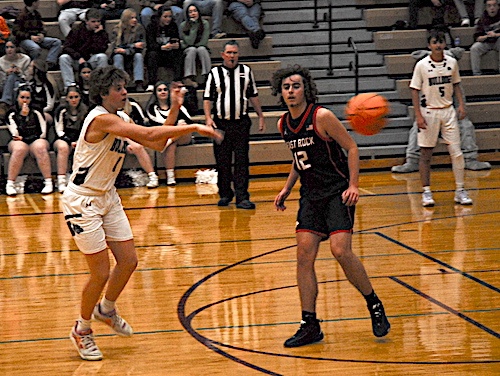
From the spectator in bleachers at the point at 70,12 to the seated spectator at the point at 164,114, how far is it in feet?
7.89

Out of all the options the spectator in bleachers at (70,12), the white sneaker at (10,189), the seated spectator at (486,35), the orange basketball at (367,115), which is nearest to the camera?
the orange basketball at (367,115)

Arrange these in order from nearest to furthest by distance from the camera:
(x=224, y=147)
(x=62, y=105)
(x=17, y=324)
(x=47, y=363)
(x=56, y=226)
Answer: (x=47, y=363) < (x=17, y=324) < (x=56, y=226) < (x=224, y=147) < (x=62, y=105)

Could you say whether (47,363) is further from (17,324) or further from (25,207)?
(25,207)

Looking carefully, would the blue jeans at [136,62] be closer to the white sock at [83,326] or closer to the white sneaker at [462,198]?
the white sneaker at [462,198]

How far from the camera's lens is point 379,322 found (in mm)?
5746

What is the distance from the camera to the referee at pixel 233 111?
10.9 meters

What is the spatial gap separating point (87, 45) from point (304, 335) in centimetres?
930

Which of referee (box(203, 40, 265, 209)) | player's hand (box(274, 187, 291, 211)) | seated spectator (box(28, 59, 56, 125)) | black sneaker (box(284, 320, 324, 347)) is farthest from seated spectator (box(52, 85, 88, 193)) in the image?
black sneaker (box(284, 320, 324, 347))

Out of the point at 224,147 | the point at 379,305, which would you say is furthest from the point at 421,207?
the point at 379,305

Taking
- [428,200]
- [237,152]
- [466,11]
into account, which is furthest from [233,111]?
[466,11]

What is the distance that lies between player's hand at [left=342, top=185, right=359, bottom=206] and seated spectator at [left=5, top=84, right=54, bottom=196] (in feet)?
25.8

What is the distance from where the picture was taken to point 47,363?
5.59 meters

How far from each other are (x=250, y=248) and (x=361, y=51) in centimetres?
778

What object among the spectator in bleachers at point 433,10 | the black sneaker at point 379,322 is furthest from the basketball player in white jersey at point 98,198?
the spectator in bleachers at point 433,10
